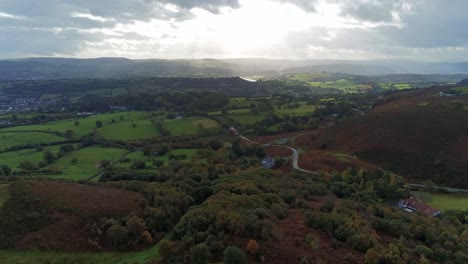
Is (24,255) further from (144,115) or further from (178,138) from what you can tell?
(144,115)

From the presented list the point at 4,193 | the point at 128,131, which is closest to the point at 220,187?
the point at 4,193

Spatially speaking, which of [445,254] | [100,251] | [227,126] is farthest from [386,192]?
[227,126]

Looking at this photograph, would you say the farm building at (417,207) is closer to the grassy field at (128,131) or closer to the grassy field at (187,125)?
the grassy field at (187,125)

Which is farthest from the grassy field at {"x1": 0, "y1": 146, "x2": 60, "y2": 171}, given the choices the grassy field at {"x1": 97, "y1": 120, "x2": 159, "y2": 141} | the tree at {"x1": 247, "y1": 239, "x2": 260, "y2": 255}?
the tree at {"x1": 247, "y1": 239, "x2": 260, "y2": 255}

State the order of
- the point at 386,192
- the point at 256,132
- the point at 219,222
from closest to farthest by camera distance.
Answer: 1. the point at 219,222
2. the point at 386,192
3. the point at 256,132

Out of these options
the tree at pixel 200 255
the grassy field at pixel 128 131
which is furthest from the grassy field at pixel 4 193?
the grassy field at pixel 128 131

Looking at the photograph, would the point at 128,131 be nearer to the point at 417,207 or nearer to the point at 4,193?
the point at 4,193

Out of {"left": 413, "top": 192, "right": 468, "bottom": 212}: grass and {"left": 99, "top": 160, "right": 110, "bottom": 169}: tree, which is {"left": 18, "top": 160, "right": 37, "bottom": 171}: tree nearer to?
{"left": 99, "top": 160, "right": 110, "bottom": 169}: tree
